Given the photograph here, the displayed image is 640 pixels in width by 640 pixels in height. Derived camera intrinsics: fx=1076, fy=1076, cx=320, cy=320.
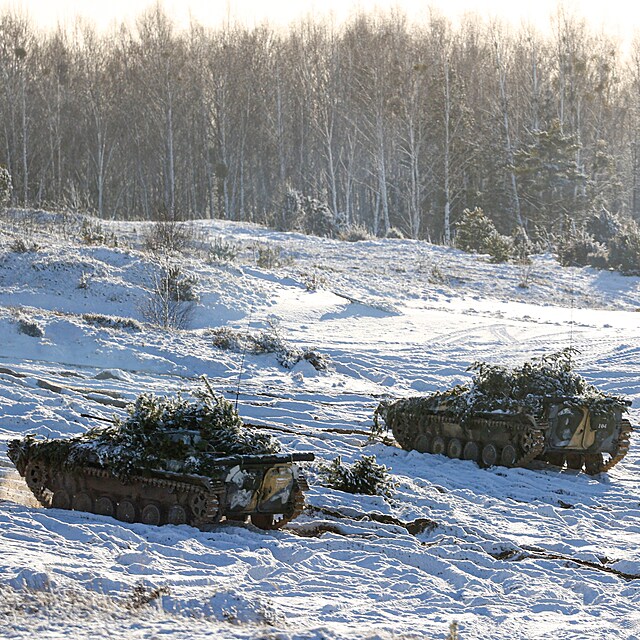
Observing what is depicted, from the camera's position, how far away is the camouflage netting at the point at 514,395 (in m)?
12.7

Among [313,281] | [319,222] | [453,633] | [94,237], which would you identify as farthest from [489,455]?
[319,222]

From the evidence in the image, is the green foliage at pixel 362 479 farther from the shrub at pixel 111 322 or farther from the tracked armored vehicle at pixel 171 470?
the shrub at pixel 111 322

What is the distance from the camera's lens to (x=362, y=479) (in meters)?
10.5

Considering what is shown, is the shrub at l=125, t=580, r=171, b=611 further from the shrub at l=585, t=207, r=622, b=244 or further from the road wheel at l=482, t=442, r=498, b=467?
the shrub at l=585, t=207, r=622, b=244

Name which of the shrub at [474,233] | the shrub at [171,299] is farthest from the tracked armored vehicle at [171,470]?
the shrub at [474,233]

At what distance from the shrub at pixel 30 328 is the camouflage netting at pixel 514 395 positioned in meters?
7.20

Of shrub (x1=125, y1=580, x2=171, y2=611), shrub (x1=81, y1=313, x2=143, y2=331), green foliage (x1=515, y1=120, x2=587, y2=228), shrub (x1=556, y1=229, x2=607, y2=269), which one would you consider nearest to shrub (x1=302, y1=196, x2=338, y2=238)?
green foliage (x1=515, y1=120, x2=587, y2=228)

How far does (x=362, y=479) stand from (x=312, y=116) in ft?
139

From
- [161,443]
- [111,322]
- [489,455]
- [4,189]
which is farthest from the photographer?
[4,189]

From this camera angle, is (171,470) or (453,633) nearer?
(453,633)

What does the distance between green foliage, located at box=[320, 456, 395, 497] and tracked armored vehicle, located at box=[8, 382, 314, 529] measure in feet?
5.02

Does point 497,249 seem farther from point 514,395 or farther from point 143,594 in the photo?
point 143,594

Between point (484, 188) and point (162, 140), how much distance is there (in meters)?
15.3

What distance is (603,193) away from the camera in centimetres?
4909
